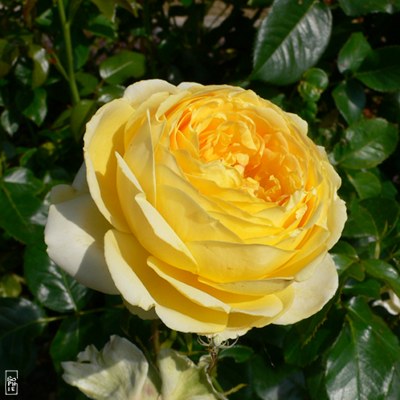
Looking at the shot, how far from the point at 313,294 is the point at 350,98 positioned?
627 millimetres

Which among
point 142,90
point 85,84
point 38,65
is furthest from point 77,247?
point 85,84

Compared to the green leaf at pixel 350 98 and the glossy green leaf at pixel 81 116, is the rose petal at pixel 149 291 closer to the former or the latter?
the glossy green leaf at pixel 81 116

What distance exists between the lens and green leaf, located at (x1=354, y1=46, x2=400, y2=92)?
1.10m

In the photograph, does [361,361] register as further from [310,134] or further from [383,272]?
[310,134]

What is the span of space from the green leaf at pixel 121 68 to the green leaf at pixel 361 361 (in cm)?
72

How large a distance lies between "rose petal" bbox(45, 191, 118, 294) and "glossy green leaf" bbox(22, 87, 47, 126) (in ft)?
1.95

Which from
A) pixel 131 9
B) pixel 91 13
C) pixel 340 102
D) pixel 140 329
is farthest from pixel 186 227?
pixel 91 13

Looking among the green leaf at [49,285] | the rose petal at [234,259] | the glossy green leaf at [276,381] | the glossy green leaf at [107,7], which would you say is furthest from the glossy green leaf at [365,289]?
the glossy green leaf at [107,7]

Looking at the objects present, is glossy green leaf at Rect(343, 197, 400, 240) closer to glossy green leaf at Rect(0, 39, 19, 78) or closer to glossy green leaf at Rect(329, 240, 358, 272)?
glossy green leaf at Rect(329, 240, 358, 272)

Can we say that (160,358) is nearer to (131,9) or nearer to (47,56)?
(131,9)

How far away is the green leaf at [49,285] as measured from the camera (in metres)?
0.94

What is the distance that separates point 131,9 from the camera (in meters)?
0.92

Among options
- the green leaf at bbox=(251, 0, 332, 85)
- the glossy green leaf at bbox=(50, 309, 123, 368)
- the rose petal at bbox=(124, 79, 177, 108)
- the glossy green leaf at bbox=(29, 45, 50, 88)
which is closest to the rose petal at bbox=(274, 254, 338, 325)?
the rose petal at bbox=(124, 79, 177, 108)

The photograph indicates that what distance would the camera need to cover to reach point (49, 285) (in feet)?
3.13
